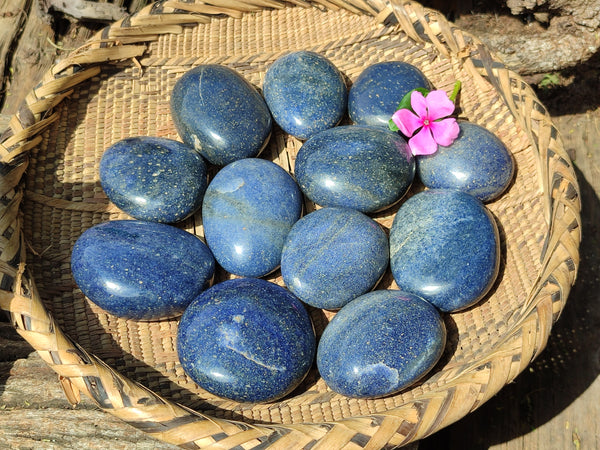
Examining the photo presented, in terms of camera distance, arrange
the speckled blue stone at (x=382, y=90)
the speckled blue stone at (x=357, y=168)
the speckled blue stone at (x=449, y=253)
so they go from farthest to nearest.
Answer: the speckled blue stone at (x=382, y=90), the speckled blue stone at (x=357, y=168), the speckled blue stone at (x=449, y=253)

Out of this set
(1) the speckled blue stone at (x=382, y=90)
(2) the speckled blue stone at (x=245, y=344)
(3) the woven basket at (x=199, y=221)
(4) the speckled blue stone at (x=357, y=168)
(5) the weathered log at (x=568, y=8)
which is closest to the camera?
(3) the woven basket at (x=199, y=221)

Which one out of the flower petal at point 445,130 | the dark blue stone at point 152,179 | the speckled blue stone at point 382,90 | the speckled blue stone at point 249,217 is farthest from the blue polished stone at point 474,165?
the dark blue stone at point 152,179

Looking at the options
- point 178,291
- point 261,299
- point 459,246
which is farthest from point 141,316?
point 459,246

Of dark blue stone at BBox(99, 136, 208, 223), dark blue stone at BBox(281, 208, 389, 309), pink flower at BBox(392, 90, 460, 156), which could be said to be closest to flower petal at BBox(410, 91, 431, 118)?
pink flower at BBox(392, 90, 460, 156)

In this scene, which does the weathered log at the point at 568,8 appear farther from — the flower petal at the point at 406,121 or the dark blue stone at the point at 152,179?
the dark blue stone at the point at 152,179

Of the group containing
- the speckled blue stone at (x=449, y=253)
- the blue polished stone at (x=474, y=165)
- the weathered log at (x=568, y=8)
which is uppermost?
the weathered log at (x=568, y=8)

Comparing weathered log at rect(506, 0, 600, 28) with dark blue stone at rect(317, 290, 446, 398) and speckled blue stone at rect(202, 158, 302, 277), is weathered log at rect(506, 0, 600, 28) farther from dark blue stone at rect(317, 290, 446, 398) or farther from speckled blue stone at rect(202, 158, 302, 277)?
dark blue stone at rect(317, 290, 446, 398)

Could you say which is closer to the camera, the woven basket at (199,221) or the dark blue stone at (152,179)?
Answer: the woven basket at (199,221)
